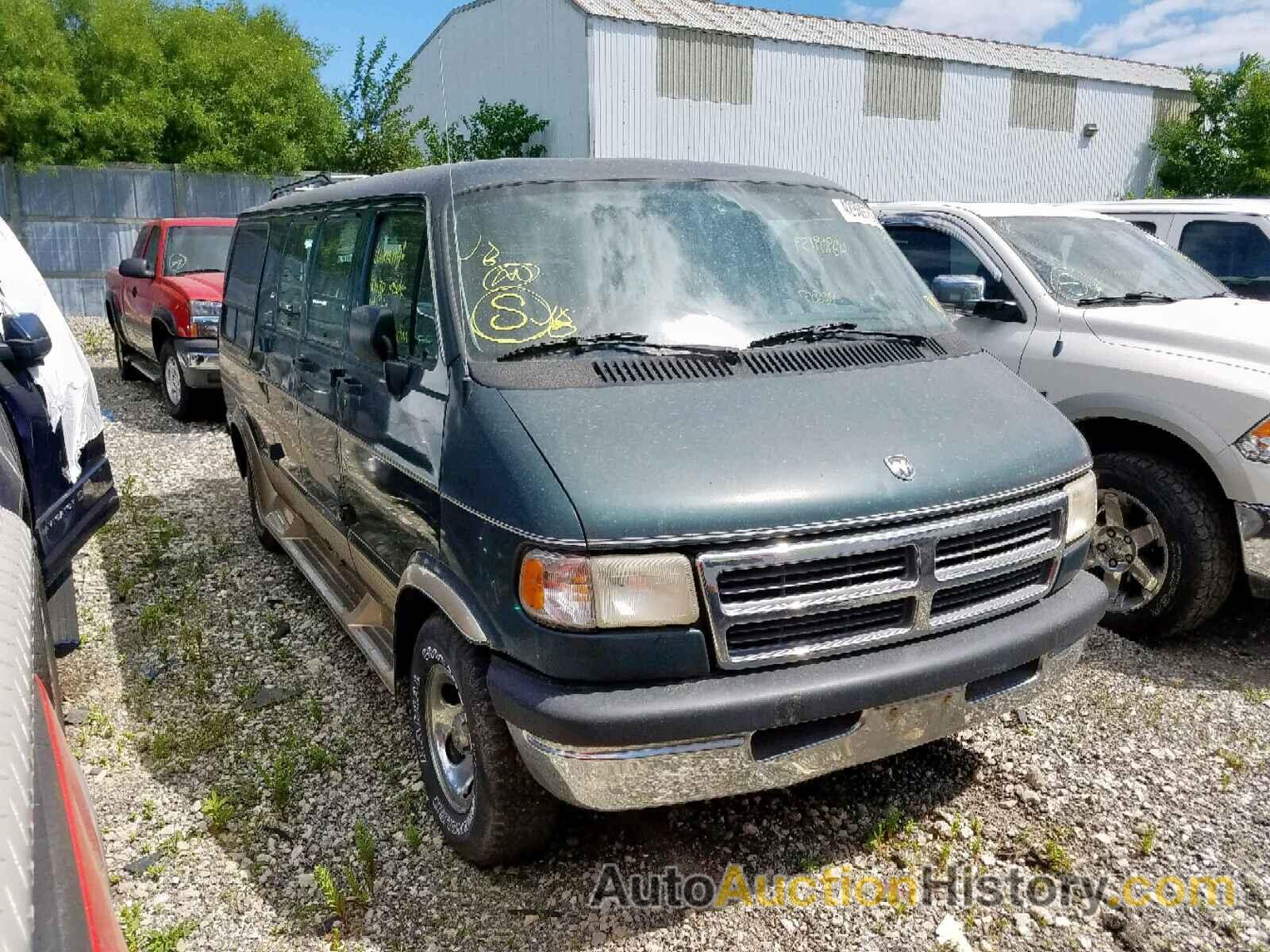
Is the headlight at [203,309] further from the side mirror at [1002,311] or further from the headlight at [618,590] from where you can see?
the headlight at [618,590]

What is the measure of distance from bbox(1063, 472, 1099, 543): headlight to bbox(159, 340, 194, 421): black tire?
798 centimetres

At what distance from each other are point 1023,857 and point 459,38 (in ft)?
97.4

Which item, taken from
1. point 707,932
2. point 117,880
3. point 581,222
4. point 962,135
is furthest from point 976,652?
point 962,135

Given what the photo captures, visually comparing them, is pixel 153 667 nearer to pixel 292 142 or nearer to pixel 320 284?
pixel 320 284

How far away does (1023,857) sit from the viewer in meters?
3.06

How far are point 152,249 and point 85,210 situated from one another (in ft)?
26.6

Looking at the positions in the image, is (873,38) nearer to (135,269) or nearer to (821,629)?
(135,269)

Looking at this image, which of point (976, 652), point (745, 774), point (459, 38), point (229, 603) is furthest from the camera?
point (459, 38)

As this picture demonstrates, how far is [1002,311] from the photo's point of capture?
511cm

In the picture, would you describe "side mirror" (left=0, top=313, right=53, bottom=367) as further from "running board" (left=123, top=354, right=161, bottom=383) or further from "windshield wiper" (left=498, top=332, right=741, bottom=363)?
"running board" (left=123, top=354, right=161, bottom=383)

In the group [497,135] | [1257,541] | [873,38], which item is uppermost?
[873,38]

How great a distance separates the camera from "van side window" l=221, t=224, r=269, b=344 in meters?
5.10

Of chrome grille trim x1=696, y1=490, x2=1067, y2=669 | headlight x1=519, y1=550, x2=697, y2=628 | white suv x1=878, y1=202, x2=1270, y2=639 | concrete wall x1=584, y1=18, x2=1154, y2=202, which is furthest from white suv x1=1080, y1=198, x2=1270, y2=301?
concrete wall x1=584, y1=18, x2=1154, y2=202

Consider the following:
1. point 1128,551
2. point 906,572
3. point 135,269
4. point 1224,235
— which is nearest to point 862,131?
point 1224,235
